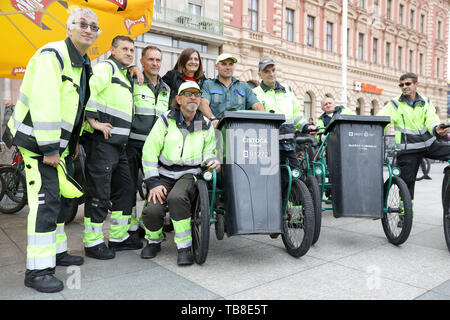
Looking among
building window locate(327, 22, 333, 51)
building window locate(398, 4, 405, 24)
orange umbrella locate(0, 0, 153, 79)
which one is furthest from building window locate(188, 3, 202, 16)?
building window locate(398, 4, 405, 24)

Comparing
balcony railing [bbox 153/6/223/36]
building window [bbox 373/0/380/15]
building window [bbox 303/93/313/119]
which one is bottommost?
building window [bbox 303/93/313/119]

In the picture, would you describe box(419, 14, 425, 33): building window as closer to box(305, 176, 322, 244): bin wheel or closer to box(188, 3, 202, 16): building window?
box(188, 3, 202, 16): building window

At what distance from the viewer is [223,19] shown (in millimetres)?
18078

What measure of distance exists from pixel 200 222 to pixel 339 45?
24.0 meters

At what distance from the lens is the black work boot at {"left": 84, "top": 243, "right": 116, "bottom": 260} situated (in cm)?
337

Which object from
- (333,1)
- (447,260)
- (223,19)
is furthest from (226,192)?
(333,1)

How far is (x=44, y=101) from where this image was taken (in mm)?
2623

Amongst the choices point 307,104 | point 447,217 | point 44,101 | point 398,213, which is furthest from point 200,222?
point 307,104

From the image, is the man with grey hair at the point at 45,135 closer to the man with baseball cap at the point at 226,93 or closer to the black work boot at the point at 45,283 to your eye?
the black work boot at the point at 45,283

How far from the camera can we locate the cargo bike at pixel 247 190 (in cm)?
312

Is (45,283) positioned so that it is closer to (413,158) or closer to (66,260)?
(66,260)

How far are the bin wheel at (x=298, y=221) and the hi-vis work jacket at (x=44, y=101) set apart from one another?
6.53 ft

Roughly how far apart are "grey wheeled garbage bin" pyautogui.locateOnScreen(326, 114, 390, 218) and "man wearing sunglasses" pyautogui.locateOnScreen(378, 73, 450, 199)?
750 millimetres

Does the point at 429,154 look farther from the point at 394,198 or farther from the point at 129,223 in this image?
the point at 129,223
